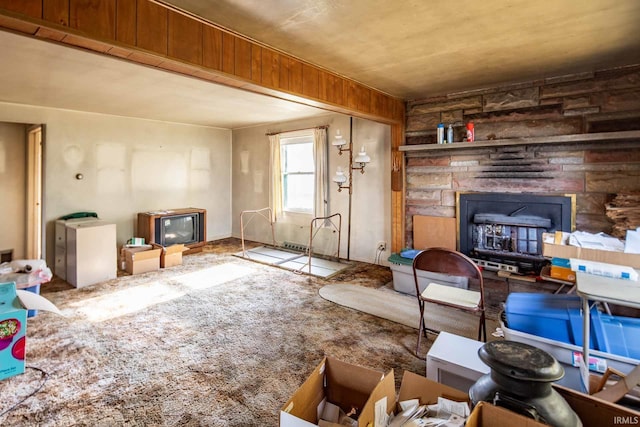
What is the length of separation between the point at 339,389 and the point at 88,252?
3.96 meters

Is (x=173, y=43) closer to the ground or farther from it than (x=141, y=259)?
farther from it

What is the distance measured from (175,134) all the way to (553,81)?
19.0 ft

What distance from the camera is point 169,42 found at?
185 cm

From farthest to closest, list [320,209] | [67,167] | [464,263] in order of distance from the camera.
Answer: [320,209], [67,167], [464,263]

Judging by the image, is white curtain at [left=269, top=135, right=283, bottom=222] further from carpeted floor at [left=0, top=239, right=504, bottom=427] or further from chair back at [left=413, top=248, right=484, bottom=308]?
chair back at [left=413, top=248, right=484, bottom=308]

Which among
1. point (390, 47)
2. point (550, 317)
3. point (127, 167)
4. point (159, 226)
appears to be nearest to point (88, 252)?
point (159, 226)

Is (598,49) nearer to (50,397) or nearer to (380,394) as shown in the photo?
(380,394)

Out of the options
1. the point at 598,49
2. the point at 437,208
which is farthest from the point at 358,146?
the point at 598,49

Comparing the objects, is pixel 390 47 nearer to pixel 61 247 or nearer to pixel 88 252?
pixel 88 252

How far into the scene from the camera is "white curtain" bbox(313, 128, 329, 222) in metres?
5.32

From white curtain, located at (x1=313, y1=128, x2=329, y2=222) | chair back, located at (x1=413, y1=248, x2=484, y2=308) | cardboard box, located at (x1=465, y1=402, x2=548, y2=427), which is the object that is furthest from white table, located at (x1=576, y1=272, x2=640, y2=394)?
white curtain, located at (x1=313, y1=128, x2=329, y2=222)

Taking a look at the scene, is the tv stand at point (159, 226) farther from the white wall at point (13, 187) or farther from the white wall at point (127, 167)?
the white wall at point (13, 187)

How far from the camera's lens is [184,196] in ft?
20.5

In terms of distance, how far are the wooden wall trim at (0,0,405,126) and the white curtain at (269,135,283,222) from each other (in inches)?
120
